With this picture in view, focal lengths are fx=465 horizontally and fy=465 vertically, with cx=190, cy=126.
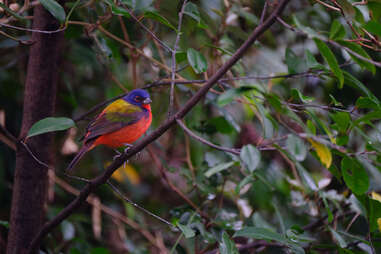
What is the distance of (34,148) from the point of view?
2.22 metres

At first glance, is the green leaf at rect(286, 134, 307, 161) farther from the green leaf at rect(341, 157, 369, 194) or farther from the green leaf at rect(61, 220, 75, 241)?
the green leaf at rect(61, 220, 75, 241)

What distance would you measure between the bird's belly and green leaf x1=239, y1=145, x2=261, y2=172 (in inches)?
53.9

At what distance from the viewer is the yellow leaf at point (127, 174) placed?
159 inches

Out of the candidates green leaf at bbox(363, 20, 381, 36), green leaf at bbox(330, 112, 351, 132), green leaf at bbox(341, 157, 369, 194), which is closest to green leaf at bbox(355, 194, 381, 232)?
green leaf at bbox(341, 157, 369, 194)

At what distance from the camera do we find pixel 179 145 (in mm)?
4188

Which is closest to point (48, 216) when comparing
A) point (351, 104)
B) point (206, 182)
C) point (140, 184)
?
point (206, 182)

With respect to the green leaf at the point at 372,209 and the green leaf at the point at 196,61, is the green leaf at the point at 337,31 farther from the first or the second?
the green leaf at the point at 372,209

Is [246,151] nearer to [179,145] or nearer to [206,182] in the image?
[206,182]

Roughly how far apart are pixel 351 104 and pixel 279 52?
72cm

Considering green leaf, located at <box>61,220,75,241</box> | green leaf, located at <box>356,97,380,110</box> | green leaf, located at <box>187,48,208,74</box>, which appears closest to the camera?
green leaf, located at <box>356,97,380,110</box>

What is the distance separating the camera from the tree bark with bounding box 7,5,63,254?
2168 mm

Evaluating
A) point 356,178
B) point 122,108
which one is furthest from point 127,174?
point 356,178

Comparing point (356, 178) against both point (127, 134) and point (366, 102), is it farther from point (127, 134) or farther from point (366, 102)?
point (127, 134)

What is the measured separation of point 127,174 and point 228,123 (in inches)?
60.5
